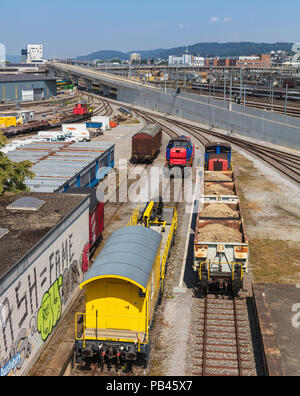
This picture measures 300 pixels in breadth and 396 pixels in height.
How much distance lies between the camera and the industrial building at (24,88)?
110875 mm

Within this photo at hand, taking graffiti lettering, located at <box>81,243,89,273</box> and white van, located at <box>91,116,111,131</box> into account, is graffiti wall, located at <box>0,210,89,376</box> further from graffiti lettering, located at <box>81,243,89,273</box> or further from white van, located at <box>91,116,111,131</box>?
white van, located at <box>91,116,111,131</box>

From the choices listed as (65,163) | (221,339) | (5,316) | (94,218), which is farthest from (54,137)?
(5,316)

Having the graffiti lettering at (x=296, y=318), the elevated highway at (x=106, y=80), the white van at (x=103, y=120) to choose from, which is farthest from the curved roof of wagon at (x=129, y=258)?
the elevated highway at (x=106, y=80)

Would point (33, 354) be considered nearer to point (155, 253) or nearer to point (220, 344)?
point (155, 253)

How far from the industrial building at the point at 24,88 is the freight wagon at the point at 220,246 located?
3917 inches

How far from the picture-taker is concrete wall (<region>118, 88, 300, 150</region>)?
182 feet

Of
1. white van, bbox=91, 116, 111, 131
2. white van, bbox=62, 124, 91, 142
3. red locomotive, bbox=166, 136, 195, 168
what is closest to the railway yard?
red locomotive, bbox=166, 136, 195, 168

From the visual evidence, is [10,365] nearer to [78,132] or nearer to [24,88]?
[78,132]

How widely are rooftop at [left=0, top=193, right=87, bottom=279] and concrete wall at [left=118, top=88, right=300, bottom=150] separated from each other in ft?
133

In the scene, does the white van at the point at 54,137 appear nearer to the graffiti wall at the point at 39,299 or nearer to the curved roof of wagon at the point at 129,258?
the graffiti wall at the point at 39,299

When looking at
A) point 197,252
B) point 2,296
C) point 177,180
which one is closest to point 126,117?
point 177,180

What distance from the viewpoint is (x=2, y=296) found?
468 inches

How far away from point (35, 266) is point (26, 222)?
280cm

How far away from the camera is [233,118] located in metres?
67.6
